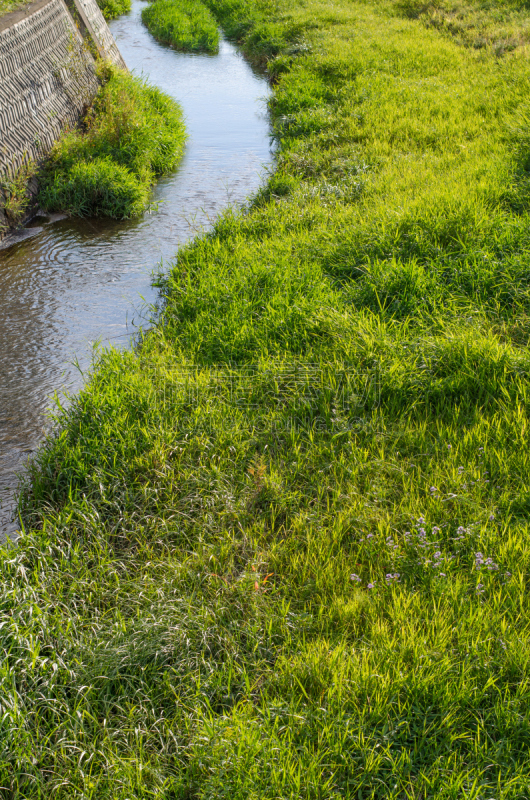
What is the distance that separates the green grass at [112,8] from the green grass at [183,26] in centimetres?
127

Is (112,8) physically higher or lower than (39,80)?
higher

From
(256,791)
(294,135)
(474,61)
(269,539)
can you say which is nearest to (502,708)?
(256,791)

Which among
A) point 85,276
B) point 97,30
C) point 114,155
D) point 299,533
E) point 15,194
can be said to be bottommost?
point 299,533

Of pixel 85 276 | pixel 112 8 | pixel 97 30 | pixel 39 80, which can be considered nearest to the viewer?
pixel 85 276

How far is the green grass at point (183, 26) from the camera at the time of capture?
16766mm

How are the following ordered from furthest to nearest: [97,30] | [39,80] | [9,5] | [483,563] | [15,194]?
[97,30] → [9,5] → [39,80] → [15,194] → [483,563]

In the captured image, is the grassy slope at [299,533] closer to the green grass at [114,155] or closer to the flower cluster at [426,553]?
the flower cluster at [426,553]

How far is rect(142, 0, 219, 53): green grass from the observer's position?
1677 centimetres

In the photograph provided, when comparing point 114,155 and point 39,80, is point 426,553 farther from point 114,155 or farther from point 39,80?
point 39,80

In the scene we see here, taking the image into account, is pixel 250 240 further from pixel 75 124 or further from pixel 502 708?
pixel 502 708

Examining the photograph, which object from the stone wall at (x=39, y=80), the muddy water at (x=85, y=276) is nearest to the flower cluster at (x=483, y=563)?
the muddy water at (x=85, y=276)

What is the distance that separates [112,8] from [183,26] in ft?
15.4

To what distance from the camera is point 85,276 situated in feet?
19.7

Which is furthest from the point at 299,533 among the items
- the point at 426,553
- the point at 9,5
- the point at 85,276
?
the point at 9,5
